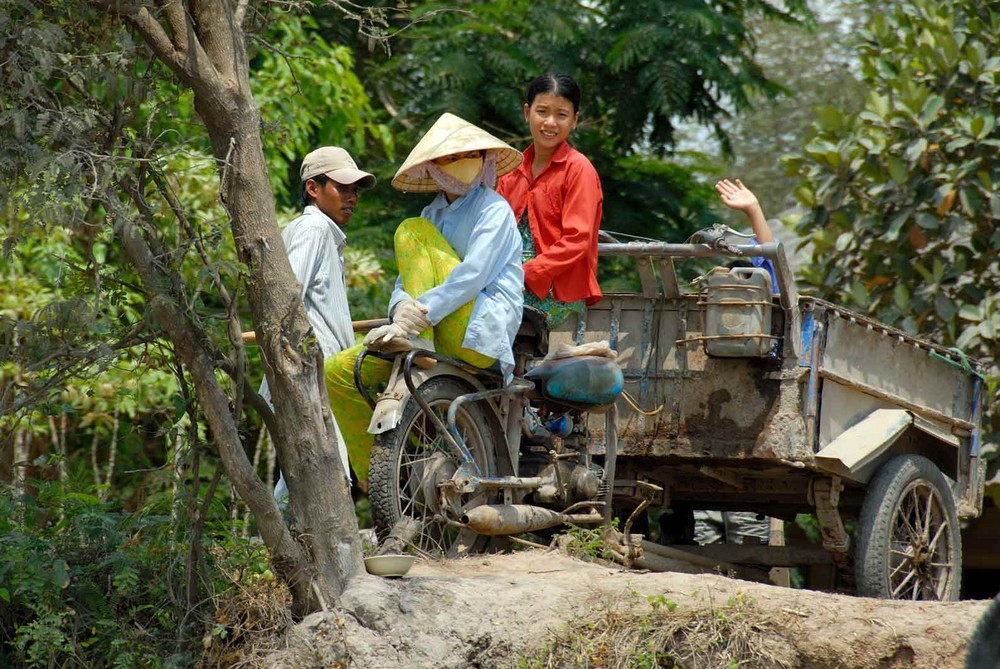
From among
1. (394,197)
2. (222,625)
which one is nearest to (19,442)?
(394,197)

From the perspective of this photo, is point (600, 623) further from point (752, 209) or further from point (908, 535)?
point (752, 209)

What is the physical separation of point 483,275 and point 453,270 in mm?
125

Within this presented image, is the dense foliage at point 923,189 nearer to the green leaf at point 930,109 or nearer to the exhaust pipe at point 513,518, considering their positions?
the green leaf at point 930,109

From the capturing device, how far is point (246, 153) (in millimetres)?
4746

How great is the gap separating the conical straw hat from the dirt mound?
5.11 feet

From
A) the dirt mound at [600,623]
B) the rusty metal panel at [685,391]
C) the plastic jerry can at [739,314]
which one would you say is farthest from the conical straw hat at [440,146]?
the dirt mound at [600,623]

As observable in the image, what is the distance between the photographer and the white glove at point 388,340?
522cm

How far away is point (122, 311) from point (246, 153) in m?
0.97

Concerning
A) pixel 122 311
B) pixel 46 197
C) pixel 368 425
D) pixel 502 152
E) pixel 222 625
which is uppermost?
pixel 502 152

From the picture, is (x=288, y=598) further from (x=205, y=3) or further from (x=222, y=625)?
(x=205, y=3)

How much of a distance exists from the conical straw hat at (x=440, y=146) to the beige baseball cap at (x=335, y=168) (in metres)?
0.22

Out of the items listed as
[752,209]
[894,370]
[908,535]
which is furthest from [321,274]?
[908,535]

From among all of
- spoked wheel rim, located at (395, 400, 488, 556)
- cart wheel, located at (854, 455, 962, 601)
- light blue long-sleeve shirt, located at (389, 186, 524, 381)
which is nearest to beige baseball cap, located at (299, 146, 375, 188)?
light blue long-sleeve shirt, located at (389, 186, 524, 381)

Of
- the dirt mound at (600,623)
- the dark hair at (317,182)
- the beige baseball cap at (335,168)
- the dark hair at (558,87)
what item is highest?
the dark hair at (558,87)
